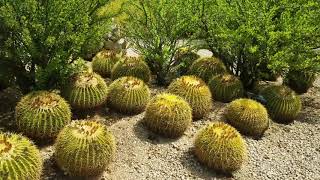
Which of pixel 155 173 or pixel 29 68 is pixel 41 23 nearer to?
pixel 29 68

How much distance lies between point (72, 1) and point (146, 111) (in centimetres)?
228

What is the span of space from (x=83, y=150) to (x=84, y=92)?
183 cm

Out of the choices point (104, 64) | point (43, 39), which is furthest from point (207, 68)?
point (43, 39)

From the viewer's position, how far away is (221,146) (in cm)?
691

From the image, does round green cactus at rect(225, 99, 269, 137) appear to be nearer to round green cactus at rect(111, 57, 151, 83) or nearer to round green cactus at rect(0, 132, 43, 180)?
round green cactus at rect(111, 57, 151, 83)

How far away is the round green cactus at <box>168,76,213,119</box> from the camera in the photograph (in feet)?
26.7

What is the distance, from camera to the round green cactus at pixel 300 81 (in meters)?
10.0

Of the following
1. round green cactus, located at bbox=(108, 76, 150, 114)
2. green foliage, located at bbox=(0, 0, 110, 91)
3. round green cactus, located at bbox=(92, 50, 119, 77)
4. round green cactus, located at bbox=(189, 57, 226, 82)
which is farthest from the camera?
round green cactus, located at bbox=(92, 50, 119, 77)

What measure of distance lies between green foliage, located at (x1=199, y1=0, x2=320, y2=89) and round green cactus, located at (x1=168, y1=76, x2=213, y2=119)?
4.26 feet

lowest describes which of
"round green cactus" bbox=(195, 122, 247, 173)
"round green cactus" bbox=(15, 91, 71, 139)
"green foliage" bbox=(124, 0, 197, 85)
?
"round green cactus" bbox=(195, 122, 247, 173)

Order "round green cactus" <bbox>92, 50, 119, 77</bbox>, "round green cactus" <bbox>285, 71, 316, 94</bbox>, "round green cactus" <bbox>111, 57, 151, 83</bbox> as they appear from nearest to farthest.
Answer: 1. "round green cactus" <bbox>111, 57, 151, 83</bbox>
2. "round green cactus" <bbox>92, 50, 119, 77</bbox>
3. "round green cactus" <bbox>285, 71, 316, 94</bbox>

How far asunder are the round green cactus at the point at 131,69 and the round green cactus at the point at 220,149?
8.71ft

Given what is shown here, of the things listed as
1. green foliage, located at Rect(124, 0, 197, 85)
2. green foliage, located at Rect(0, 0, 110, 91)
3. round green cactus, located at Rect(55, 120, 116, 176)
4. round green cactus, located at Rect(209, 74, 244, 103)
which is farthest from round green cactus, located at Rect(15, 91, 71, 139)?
round green cactus, located at Rect(209, 74, 244, 103)

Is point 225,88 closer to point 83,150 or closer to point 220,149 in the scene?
point 220,149
